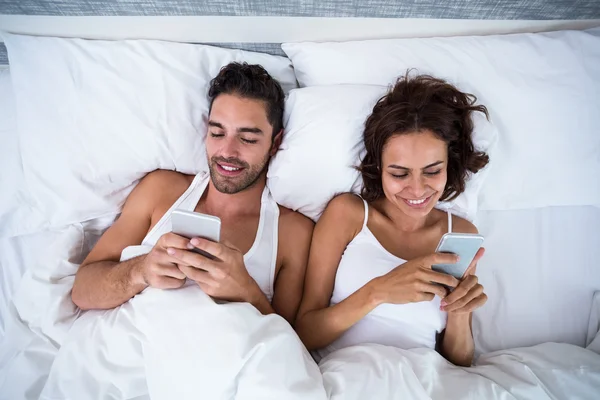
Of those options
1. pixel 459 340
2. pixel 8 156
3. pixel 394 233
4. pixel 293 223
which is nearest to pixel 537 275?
pixel 459 340

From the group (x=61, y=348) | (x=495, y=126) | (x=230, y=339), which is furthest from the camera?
(x=495, y=126)

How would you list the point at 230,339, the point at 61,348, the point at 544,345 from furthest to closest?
1. the point at 544,345
2. the point at 61,348
3. the point at 230,339

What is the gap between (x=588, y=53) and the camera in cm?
156

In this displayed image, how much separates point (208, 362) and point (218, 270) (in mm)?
226

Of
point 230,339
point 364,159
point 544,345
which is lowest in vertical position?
point 544,345

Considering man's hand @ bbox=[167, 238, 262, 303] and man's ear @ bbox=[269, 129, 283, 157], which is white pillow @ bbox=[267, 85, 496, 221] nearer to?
man's ear @ bbox=[269, 129, 283, 157]

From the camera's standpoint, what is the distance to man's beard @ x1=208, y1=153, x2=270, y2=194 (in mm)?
1447

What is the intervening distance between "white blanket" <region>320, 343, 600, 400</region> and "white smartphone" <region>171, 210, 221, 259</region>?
1.67 feet

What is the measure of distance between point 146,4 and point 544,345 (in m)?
1.74

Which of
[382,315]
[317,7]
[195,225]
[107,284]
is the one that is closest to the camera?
[195,225]

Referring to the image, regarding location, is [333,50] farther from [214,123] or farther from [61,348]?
[61,348]

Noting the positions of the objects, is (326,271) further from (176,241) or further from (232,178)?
(176,241)

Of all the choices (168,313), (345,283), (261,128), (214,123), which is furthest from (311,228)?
(168,313)

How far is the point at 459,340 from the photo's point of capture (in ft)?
4.51
